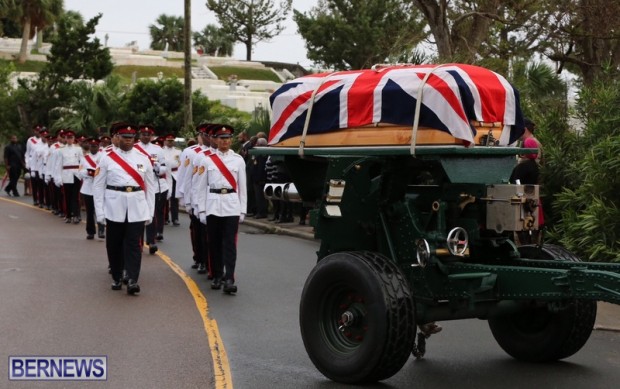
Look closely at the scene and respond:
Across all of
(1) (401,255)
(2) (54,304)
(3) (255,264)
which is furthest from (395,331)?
(3) (255,264)

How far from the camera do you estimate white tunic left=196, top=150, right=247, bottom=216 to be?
12.5 metres

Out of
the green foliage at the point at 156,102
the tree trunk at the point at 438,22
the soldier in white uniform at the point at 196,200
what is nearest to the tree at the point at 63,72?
the green foliage at the point at 156,102

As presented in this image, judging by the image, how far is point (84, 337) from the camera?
9.42m

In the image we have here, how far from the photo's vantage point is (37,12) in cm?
6022

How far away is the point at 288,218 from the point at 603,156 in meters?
9.44

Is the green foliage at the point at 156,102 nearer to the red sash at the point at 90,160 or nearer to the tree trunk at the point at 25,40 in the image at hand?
the red sash at the point at 90,160

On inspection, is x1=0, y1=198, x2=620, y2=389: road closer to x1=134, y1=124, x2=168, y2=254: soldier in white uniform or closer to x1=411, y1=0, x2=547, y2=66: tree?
x1=134, y1=124, x2=168, y2=254: soldier in white uniform

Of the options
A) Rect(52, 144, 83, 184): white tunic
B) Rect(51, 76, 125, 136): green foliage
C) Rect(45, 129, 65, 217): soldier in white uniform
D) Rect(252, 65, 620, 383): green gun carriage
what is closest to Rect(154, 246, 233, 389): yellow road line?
Rect(252, 65, 620, 383): green gun carriage

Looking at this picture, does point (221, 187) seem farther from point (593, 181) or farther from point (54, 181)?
point (54, 181)

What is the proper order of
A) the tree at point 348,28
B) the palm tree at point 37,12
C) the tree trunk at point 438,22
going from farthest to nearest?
the tree at point 348,28 < the palm tree at point 37,12 < the tree trunk at point 438,22

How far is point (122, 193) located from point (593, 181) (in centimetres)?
580

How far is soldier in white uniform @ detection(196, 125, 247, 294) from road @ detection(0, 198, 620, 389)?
0.43m

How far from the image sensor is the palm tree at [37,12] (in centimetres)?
5919

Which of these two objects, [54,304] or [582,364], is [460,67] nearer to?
[582,364]
